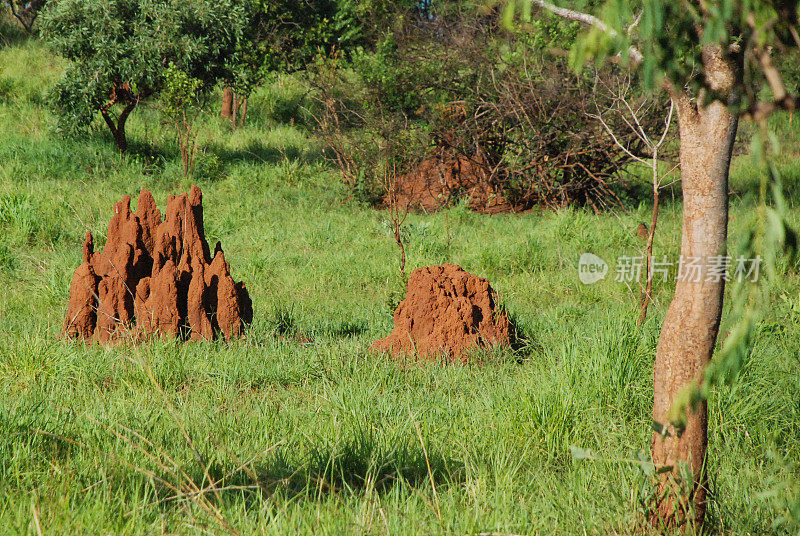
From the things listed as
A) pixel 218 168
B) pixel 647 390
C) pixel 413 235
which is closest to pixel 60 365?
pixel 647 390

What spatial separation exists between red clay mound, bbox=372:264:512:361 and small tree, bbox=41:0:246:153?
28.2 ft

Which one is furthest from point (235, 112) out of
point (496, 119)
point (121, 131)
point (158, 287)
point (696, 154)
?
point (696, 154)

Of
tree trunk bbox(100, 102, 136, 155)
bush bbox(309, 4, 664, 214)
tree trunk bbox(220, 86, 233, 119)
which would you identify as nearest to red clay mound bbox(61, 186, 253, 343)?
bush bbox(309, 4, 664, 214)

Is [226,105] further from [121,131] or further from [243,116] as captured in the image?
[121,131]

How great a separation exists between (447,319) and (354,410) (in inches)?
60.9

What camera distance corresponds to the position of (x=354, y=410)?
354 cm

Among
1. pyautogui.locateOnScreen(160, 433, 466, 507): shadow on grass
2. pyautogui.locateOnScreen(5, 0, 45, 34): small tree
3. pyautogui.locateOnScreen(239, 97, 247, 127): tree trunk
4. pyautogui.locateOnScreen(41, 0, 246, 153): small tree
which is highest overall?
pyautogui.locateOnScreen(5, 0, 45, 34): small tree

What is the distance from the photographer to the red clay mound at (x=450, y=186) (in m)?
11.1

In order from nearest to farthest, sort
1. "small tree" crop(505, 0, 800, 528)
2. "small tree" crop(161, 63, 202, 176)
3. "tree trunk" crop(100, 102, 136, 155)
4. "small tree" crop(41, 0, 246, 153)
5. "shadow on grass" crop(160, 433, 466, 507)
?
"small tree" crop(505, 0, 800, 528) < "shadow on grass" crop(160, 433, 466, 507) < "small tree" crop(161, 63, 202, 176) < "small tree" crop(41, 0, 246, 153) < "tree trunk" crop(100, 102, 136, 155)

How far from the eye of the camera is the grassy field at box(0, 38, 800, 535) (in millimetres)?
2498

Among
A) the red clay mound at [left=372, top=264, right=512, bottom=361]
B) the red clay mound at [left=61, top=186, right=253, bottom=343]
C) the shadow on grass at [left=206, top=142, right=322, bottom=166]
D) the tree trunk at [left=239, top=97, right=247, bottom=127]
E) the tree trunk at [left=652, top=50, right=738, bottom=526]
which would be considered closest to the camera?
the tree trunk at [left=652, top=50, right=738, bottom=526]

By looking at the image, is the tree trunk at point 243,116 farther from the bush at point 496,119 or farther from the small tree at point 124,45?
the bush at point 496,119

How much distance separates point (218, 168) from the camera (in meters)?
11.8

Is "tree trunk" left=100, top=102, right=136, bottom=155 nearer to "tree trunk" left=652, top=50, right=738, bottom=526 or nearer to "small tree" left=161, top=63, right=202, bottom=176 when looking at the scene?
"small tree" left=161, top=63, right=202, bottom=176
